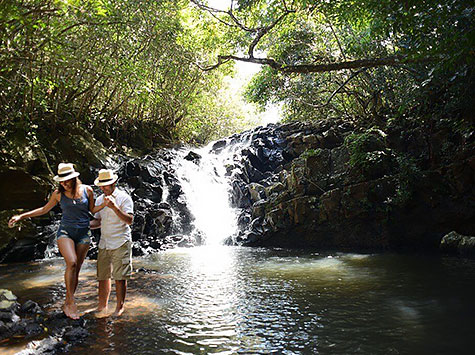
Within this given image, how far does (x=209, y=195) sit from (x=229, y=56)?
9419 millimetres

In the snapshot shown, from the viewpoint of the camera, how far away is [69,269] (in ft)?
14.7

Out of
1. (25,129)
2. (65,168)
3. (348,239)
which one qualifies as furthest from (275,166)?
(65,168)

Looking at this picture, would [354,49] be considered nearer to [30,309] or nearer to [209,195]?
[209,195]

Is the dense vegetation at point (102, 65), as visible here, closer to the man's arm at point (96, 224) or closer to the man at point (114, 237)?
the man at point (114, 237)

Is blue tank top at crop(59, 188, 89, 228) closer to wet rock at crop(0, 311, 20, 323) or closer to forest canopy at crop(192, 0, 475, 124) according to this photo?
wet rock at crop(0, 311, 20, 323)

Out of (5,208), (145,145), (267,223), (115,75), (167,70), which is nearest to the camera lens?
(5,208)

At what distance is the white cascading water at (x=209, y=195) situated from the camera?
1499 centimetres

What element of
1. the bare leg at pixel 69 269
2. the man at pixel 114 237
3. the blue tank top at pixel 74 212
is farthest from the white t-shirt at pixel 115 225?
the bare leg at pixel 69 269

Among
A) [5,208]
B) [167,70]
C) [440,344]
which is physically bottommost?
[440,344]

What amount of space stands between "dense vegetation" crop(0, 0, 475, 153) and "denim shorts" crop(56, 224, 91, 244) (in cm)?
462

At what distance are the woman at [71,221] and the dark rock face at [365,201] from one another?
29.9ft

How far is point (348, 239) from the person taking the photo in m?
12.1

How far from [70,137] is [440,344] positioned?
Answer: 1544cm

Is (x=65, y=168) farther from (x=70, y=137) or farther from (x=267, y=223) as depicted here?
(x=70, y=137)
